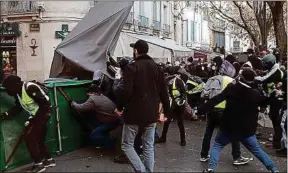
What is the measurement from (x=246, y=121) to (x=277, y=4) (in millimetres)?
9559

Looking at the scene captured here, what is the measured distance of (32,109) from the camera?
6352 millimetres

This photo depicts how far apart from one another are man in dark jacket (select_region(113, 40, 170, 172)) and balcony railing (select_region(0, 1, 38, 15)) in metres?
18.4

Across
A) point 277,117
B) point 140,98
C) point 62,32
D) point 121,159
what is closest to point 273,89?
point 277,117

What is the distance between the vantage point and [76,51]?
9070 millimetres

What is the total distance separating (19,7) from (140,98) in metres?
19.8

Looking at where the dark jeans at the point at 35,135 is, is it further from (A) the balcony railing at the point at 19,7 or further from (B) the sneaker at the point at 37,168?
(A) the balcony railing at the point at 19,7

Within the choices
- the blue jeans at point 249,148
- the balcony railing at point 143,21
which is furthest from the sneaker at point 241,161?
the balcony railing at point 143,21

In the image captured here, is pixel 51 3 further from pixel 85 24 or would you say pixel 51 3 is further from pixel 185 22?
pixel 185 22

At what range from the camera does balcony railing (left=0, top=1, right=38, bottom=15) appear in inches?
912

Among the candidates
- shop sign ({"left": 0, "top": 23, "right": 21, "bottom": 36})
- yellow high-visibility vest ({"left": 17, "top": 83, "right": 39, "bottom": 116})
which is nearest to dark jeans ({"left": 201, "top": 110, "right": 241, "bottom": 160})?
yellow high-visibility vest ({"left": 17, "top": 83, "right": 39, "bottom": 116})

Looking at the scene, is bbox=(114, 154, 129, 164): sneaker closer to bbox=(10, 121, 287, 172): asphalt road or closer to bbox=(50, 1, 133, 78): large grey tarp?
bbox=(10, 121, 287, 172): asphalt road

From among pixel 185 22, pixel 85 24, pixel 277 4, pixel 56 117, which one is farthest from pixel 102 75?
pixel 185 22

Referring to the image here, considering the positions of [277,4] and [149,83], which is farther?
[277,4]

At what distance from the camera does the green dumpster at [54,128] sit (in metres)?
6.21
